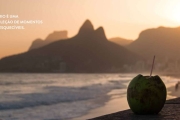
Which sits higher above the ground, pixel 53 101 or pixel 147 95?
pixel 147 95

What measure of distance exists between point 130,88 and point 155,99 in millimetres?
491

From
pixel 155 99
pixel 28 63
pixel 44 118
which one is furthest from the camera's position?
pixel 28 63

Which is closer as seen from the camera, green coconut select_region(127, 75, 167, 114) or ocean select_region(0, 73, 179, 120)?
green coconut select_region(127, 75, 167, 114)

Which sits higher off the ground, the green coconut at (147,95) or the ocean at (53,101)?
the green coconut at (147,95)

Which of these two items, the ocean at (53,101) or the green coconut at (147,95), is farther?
the ocean at (53,101)

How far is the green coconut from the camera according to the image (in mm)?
6922

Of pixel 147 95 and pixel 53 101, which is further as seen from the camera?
pixel 53 101

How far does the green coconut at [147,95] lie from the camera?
22.7 ft

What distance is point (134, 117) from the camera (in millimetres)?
6734

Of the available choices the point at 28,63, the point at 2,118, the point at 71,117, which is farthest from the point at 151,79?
the point at 28,63

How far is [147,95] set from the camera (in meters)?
6.95

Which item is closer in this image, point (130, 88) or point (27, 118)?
point (130, 88)

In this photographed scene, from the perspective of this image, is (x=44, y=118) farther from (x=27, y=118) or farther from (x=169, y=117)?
(x=169, y=117)

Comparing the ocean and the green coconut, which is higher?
the green coconut
